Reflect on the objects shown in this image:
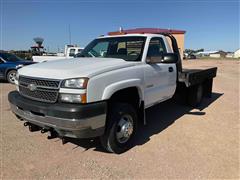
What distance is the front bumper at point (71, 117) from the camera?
112 inches

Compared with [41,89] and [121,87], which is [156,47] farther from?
A: [41,89]

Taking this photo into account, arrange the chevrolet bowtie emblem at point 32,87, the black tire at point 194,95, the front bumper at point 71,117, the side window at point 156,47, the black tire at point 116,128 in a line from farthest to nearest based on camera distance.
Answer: the black tire at point 194,95
the side window at point 156,47
the black tire at point 116,128
the chevrolet bowtie emblem at point 32,87
the front bumper at point 71,117

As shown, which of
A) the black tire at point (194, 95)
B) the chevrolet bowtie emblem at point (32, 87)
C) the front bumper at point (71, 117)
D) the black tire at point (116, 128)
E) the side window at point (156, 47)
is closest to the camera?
the front bumper at point (71, 117)

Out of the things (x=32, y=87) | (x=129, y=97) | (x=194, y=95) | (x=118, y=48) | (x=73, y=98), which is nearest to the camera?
(x=73, y=98)

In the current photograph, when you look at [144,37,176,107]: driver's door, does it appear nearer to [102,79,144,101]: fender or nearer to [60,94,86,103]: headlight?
[102,79,144,101]: fender

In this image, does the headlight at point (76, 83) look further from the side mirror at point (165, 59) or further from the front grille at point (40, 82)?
the side mirror at point (165, 59)

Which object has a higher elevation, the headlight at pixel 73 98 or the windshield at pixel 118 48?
the windshield at pixel 118 48

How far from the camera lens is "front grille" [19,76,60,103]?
3.05 metres

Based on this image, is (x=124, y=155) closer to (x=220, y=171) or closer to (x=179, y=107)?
(x=220, y=171)

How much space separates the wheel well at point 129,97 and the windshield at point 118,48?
0.65 meters

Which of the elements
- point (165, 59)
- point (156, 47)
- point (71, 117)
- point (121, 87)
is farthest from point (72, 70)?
point (156, 47)

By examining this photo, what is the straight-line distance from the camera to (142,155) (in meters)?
3.62

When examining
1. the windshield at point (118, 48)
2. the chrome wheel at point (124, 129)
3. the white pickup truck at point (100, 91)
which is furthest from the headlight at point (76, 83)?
the windshield at point (118, 48)

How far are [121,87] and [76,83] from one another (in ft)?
2.47
